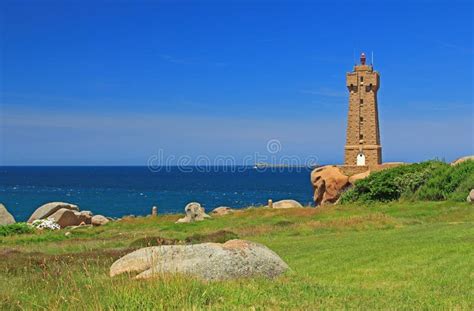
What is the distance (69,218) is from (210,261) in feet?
116

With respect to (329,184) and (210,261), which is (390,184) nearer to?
(329,184)

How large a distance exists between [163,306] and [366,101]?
43709 millimetres

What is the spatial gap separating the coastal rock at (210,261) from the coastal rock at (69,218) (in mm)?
32888

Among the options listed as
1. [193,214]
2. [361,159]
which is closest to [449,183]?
[361,159]

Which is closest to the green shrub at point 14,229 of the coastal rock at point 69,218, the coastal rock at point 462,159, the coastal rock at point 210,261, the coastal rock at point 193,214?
the coastal rock at point 193,214

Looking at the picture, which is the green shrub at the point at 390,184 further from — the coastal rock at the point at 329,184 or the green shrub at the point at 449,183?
the coastal rock at the point at 329,184

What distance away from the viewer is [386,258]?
14617mm

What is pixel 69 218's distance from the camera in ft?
146

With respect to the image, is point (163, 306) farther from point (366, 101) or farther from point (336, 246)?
point (366, 101)

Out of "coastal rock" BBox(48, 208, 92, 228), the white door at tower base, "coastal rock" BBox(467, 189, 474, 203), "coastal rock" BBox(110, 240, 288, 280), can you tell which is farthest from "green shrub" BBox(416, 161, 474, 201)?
"coastal rock" BBox(48, 208, 92, 228)

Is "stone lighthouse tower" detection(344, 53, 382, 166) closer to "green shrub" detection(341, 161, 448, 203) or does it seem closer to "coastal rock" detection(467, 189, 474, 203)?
Result: "green shrub" detection(341, 161, 448, 203)

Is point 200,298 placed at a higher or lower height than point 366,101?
lower

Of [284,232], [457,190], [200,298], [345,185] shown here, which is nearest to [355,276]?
[200,298]

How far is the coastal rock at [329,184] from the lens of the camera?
46062 millimetres
